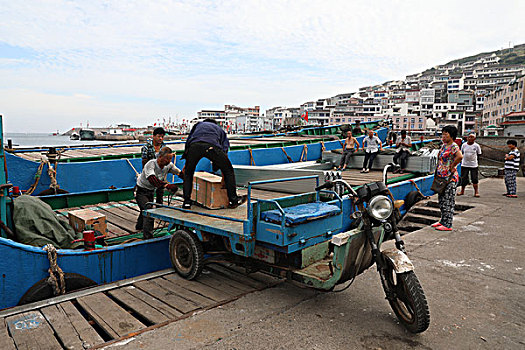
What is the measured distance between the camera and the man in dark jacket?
15.8ft

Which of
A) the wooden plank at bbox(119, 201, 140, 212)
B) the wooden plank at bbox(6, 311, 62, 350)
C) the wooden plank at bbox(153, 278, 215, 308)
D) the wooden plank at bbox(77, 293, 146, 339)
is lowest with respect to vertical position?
the wooden plank at bbox(6, 311, 62, 350)

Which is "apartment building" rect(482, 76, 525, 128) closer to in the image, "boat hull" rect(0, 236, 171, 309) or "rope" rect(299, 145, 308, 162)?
"rope" rect(299, 145, 308, 162)

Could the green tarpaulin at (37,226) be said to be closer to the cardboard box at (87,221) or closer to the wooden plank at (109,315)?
the cardboard box at (87,221)

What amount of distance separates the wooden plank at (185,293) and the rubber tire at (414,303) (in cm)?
205

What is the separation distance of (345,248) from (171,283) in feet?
7.79

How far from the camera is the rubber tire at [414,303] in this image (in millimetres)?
3129

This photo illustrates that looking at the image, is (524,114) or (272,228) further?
(524,114)

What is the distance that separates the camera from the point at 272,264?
4.02m

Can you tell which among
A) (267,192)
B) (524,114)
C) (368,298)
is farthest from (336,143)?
(524,114)

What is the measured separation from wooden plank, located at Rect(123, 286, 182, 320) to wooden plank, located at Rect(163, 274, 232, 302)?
434mm

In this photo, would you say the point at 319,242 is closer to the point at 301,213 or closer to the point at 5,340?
the point at 301,213

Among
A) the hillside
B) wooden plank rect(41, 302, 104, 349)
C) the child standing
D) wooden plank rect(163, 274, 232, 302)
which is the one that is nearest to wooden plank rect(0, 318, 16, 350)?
wooden plank rect(41, 302, 104, 349)

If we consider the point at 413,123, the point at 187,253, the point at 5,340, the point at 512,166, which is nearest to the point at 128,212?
the point at 187,253

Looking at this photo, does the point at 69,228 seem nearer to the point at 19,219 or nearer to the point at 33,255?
the point at 19,219
